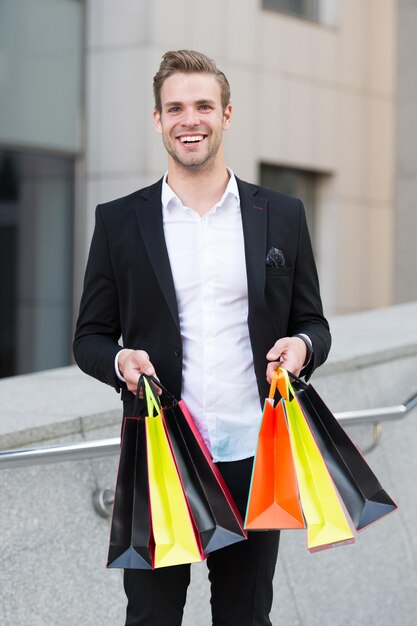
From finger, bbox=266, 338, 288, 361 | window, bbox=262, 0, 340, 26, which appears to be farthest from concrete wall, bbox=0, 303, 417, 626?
window, bbox=262, 0, 340, 26

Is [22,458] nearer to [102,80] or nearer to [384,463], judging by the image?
[384,463]

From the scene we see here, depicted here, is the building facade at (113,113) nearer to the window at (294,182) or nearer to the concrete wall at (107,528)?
the window at (294,182)

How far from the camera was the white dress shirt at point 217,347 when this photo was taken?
2.99 m

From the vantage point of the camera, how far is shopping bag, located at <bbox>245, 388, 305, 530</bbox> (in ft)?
9.07

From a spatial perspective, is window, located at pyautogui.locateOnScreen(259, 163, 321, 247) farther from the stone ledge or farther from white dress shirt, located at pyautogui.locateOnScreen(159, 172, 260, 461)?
white dress shirt, located at pyautogui.locateOnScreen(159, 172, 260, 461)

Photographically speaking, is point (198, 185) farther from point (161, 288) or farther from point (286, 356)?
point (286, 356)

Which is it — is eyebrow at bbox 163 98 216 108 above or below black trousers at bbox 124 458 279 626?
above

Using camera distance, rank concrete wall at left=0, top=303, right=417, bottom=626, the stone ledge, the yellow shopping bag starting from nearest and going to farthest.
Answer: the yellow shopping bag, concrete wall at left=0, top=303, right=417, bottom=626, the stone ledge

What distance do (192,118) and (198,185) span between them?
195 millimetres

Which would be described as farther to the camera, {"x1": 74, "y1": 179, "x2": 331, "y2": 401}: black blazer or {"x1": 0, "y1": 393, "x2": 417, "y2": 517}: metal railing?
{"x1": 0, "y1": 393, "x2": 417, "y2": 517}: metal railing

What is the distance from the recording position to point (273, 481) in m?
2.81

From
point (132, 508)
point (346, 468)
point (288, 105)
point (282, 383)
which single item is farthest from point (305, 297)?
point (288, 105)

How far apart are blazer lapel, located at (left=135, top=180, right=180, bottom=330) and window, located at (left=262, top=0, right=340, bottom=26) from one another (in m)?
13.3

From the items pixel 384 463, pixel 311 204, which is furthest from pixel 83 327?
pixel 311 204
